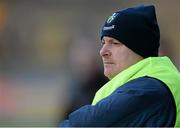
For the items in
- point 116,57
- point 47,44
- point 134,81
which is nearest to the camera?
point 134,81

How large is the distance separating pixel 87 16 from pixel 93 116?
7.59 meters

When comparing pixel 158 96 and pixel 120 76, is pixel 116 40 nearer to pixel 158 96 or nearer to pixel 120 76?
pixel 120 76

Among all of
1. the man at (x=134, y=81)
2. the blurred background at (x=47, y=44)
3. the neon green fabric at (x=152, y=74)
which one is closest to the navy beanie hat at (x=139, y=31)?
the man at (x=134, y=81)

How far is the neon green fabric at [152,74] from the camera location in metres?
3.09

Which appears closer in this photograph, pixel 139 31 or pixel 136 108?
pixel 136 108

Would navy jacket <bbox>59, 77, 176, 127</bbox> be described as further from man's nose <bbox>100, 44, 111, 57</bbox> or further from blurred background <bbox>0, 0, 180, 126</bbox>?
blurred background <bbox>0, 0, 180, 126</bbox>

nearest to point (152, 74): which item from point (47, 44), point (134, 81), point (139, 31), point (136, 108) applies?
point (134, 81)

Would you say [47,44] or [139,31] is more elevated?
[139,31]

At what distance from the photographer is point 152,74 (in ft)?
10.3

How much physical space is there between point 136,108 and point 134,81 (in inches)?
6.0

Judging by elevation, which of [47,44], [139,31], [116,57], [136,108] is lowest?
[47,44]

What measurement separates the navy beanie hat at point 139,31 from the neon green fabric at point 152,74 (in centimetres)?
13

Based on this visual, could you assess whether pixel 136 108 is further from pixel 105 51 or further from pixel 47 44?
pixel 47 44

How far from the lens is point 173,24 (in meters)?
10.5
